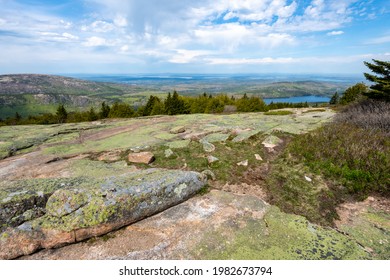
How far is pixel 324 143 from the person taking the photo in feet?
41.5

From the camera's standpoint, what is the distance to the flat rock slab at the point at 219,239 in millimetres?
5480

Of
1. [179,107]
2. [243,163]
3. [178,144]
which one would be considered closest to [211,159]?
[243,163]

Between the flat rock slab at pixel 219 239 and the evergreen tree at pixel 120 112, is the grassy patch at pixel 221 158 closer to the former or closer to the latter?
the flat rock slab at pixel 219 239

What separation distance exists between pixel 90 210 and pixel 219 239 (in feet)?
12.4

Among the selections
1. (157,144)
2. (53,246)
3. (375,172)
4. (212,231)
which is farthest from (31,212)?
(375,172)

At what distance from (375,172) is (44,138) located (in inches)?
906

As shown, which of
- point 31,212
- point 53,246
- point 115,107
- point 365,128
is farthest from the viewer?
point 115,107

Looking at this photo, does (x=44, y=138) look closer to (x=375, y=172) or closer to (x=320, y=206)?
(x=320, y=206)

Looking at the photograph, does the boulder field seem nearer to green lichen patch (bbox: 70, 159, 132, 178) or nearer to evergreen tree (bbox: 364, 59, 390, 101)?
green lichen patch (bbox: 70, 159, 132, 178)

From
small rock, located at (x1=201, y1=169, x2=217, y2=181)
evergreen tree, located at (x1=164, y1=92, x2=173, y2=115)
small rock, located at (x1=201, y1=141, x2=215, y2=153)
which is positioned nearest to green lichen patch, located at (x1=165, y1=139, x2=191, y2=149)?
small rock, located at (x1=201, y1=141, x2=215, y2=153)

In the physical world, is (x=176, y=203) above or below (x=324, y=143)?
below

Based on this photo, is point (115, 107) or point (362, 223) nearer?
point (362, 223)

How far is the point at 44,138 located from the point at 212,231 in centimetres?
1836
